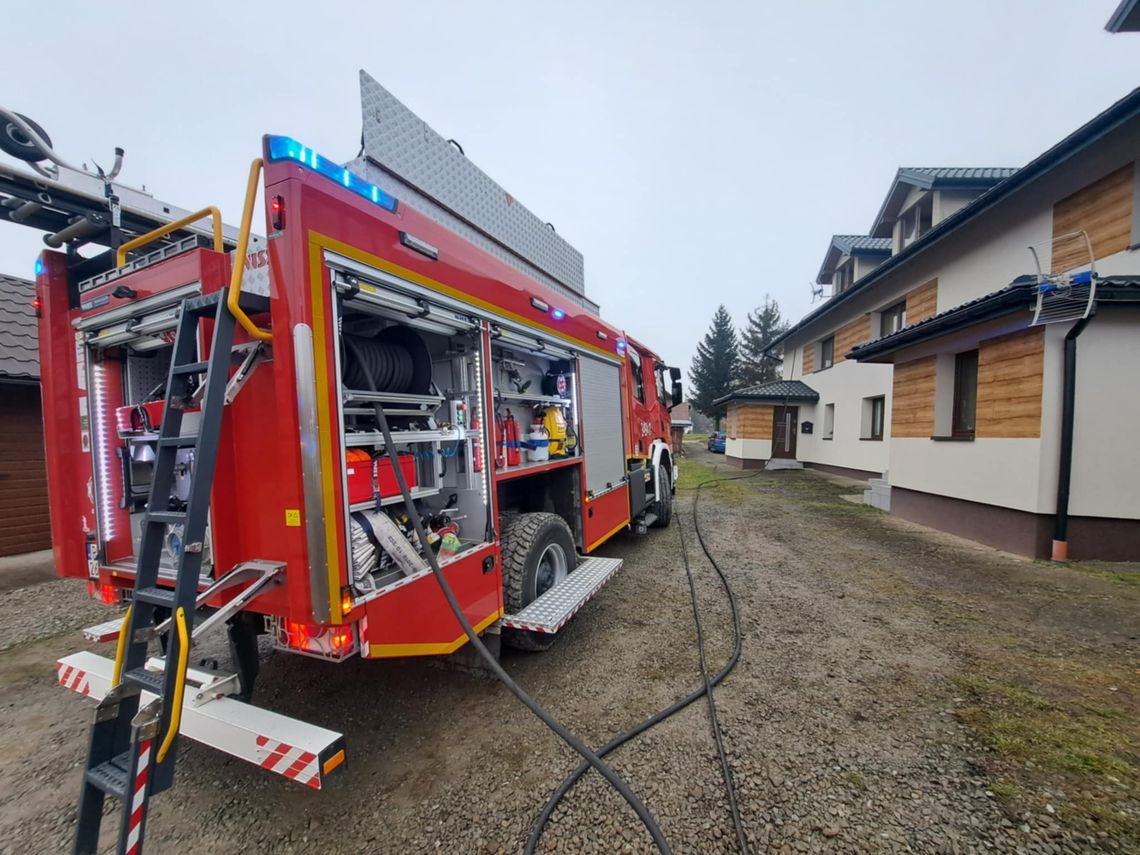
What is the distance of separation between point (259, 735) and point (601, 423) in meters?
3.82

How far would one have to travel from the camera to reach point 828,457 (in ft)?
52.1

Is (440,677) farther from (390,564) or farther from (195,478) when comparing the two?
(195,478)

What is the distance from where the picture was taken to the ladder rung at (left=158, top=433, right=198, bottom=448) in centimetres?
200

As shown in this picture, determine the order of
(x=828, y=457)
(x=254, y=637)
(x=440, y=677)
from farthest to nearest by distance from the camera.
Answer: (x=828, y=457) → (x=440, y=677) → (x=254, y=637)

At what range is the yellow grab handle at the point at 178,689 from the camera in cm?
175

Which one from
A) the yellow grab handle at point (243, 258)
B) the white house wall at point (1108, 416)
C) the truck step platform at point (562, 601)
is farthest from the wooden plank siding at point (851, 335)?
the yellow grab handle at point (243, 258)

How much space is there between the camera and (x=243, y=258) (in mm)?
1959

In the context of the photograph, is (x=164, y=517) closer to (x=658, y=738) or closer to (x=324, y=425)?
(x=324, y=425)

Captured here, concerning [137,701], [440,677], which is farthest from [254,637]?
[440,677]

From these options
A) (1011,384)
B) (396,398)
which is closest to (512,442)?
(396,398)

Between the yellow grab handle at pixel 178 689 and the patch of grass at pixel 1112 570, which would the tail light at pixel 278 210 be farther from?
the patch of grass at pixel 1112 570

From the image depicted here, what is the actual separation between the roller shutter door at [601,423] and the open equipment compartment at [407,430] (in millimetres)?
1684

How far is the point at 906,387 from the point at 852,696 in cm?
760

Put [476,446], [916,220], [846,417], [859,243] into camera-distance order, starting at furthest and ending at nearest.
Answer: [859,243], [846,417], [916,220], [476,446]
